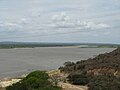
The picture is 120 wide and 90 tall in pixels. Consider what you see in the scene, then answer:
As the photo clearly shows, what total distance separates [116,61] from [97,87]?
15.5 meters

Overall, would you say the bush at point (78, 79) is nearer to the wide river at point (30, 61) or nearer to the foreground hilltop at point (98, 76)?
the foreground hilltop at point (98, 76)

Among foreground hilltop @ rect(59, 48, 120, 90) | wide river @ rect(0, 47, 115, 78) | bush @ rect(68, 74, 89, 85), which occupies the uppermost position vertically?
foreground hilltop @ rect(59, 48, 120, 90)

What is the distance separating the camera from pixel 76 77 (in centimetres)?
3438

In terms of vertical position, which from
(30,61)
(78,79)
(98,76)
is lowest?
(30,61)

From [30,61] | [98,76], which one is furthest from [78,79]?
[30,61]

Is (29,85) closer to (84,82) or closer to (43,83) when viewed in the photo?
(43,83)

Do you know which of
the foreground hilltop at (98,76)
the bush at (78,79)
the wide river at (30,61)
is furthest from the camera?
the wide river at (30,61)

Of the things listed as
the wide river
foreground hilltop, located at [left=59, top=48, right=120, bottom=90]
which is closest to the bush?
foreground hilltop, located at [left=59, top=48, right=120, bottom=90]

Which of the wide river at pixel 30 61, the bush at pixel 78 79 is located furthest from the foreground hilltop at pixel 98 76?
the wide river at pixel 30 61

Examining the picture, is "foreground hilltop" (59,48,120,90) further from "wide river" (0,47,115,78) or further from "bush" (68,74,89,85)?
"wide river" (0,47,115,78)

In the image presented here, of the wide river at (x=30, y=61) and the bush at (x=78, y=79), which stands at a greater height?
the bush at (x=78, y=79)

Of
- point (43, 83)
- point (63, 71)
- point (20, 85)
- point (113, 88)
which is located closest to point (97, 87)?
point (113, 88)

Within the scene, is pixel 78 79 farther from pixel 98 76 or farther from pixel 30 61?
pixel 30 61

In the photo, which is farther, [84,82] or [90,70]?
[90,70]
